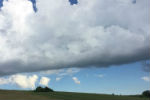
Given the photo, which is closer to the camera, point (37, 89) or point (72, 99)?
point (72, 99)

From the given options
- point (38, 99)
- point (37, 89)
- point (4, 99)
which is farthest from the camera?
point (37, 89)

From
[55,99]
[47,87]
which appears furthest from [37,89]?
[55,99]

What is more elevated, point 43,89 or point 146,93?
point 43,89

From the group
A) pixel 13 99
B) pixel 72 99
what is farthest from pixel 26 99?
pixel 72 99

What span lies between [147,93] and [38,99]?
91.3m

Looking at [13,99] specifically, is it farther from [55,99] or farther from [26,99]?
[55,99]

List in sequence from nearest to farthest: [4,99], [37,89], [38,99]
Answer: [4,99]
[38,99]
[37,89]

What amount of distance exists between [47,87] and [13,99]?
246 ft

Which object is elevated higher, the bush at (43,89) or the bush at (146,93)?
the bush at (43,89)

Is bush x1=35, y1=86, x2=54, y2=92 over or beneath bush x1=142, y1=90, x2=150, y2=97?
over

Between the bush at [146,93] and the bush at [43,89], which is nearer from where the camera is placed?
the bush at [146,93]

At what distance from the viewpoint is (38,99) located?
7962 centimetres

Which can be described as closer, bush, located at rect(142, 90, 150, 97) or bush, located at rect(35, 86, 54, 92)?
bush, located at rect(142, 90, 150, 97)

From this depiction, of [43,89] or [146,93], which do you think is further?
[146,93]
